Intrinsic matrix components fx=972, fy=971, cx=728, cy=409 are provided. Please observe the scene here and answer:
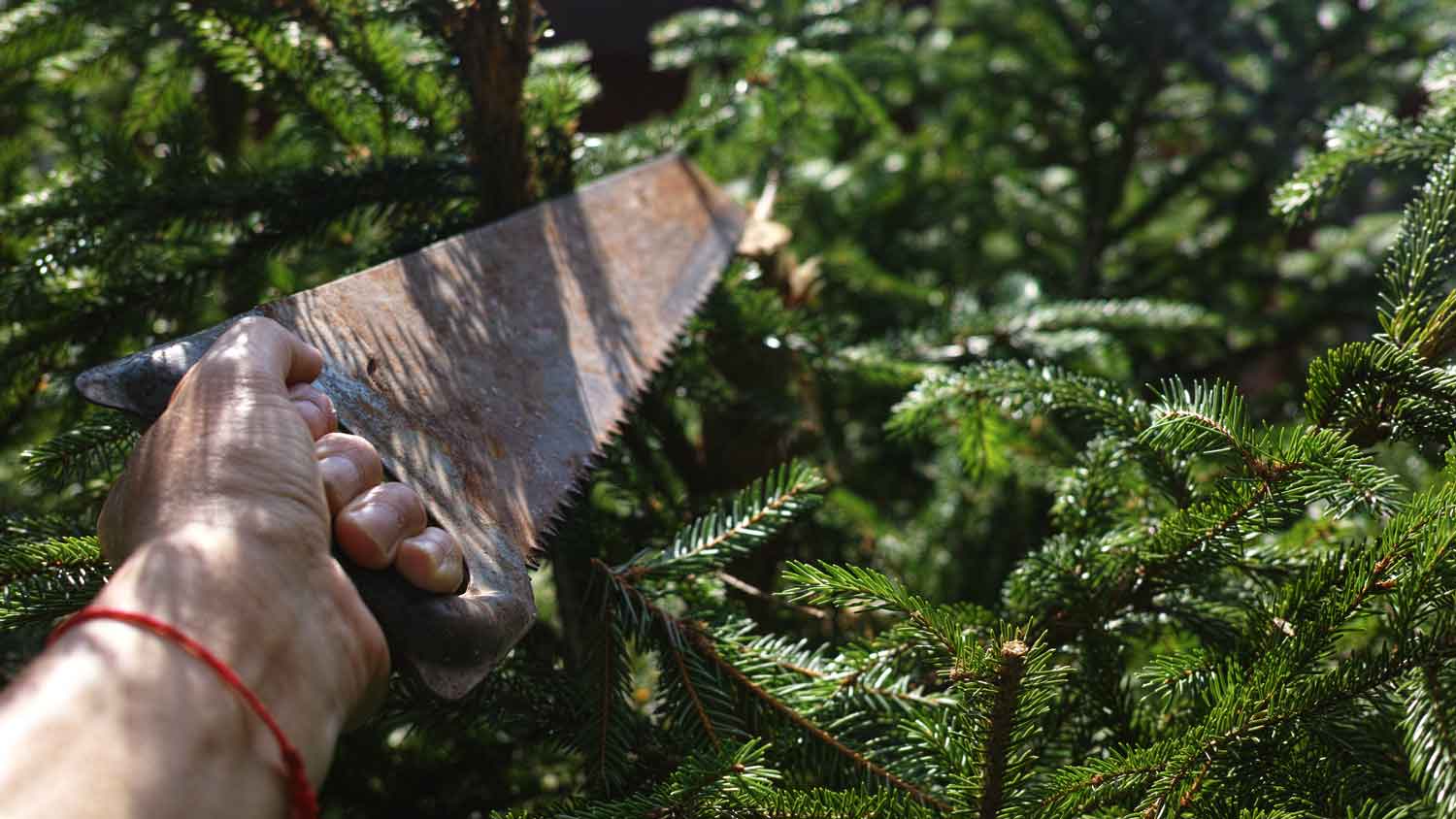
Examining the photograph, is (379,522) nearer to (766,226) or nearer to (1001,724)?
(1001,724)

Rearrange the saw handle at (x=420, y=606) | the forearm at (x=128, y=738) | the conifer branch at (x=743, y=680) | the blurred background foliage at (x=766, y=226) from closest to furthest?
the forearm at (x=128, y=738) < the saw handle at (x=420, y=606) < the conifer branch at (x=743, y=680) < the blurred background foliage at (x=766, y=226)

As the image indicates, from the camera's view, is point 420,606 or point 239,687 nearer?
point 239,687

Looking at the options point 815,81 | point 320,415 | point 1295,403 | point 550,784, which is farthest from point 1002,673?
point 1295,403

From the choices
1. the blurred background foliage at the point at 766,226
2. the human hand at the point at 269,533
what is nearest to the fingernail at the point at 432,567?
the human hand at the point at 269,533

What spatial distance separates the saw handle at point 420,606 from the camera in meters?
0.49

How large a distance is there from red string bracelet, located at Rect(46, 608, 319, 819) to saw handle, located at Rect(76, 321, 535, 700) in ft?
0.28

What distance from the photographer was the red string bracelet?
381 millimetres

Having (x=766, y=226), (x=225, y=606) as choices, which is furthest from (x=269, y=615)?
(x=766, y=226)

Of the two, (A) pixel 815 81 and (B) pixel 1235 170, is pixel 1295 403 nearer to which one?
(B) pixel 1235 170

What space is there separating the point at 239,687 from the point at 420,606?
11 cm

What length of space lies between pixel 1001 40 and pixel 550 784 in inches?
58.3

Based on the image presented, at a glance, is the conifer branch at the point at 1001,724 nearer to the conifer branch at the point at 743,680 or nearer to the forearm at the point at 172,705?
the conifer branch at the point at 743,680

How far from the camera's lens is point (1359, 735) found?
0.60 metres

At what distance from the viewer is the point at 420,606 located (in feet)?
1.61
